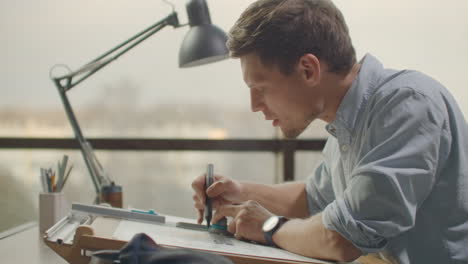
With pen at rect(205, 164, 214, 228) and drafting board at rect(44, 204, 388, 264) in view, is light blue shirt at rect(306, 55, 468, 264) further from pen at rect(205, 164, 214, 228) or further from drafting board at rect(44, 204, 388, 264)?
pen at rect(205, 164, 214, 228)

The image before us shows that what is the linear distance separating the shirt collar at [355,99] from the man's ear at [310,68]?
7 centimetres

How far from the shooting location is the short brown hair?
33.9 inches

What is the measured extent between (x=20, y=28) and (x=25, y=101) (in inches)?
12.9

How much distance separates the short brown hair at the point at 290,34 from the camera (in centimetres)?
86

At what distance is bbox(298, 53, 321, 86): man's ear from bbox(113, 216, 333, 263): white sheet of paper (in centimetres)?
32

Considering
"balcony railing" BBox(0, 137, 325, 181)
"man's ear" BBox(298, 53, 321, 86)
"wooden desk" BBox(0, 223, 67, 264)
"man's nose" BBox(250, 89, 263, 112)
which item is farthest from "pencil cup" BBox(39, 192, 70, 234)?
"balcony railing" BBox(0, 137, 325, 181)

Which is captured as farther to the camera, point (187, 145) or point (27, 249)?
point (187, 145)

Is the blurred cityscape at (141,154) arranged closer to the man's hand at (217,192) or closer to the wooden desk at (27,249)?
the wooden desk at (27,249)

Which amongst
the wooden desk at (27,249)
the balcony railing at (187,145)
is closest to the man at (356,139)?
the wooden desk at (27,249)

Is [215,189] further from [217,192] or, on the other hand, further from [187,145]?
[187,145]

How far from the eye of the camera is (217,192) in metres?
1.01

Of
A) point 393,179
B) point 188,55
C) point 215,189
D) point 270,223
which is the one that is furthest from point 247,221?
point 188,55

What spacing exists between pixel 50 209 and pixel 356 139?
0.78 meters

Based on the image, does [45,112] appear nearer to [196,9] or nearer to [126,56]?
[126,56]
